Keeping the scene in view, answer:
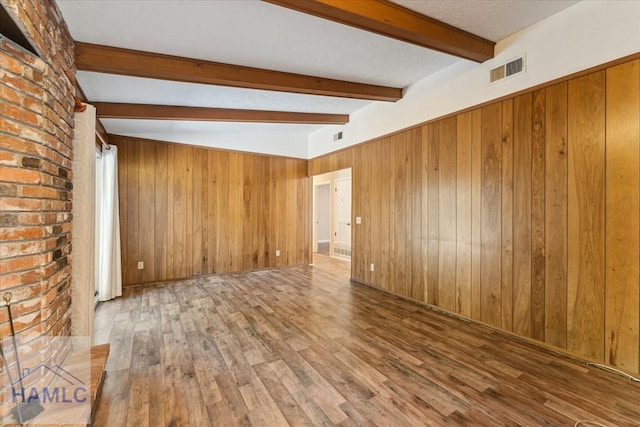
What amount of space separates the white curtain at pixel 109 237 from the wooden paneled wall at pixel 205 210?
55cm

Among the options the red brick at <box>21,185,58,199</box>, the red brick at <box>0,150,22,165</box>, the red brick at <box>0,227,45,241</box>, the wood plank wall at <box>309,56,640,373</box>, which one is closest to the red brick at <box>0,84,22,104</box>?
the red brick at <box>0,150,22,165</box>

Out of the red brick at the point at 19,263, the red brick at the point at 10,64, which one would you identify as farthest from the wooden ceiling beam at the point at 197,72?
the red brick at the point at 19,263

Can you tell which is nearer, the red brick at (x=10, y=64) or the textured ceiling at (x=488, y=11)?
the red brick at (x=10, y=64)

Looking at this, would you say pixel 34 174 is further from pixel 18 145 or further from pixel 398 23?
pixel 398 23

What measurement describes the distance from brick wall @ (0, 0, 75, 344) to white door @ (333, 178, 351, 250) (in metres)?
5.96

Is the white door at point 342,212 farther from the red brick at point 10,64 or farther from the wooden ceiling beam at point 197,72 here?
the red brick at point 10,64

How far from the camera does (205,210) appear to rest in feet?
17.6

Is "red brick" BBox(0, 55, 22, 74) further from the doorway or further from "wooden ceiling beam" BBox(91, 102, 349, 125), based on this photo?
the doorway

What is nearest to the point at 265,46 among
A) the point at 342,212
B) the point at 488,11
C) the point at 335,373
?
the point at 488,11

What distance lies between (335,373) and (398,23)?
2.82m

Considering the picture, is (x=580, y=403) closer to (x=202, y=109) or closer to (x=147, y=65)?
(x=147, y=65)

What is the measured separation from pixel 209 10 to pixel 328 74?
153 centimetres

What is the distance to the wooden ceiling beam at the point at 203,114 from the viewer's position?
142 inches

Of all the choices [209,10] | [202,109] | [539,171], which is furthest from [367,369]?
[202,109]
